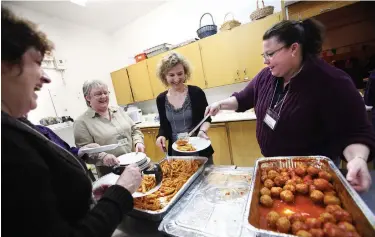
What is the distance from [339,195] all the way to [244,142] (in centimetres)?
190

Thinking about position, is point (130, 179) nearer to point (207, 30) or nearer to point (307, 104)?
point (307, 104)

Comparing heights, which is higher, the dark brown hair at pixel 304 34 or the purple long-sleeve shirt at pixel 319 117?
the dark brown hair at pixel 304 34

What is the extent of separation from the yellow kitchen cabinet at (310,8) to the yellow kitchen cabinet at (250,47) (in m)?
0.45

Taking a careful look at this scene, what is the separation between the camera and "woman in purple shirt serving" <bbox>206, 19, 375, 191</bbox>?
941 mm

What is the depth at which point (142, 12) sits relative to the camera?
3.88 metres

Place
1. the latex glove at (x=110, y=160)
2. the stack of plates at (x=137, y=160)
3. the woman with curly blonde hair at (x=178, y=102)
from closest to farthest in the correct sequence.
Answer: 1. the stack of plates at (x=137, y=160)
2. the latex glove at (x=110, y=160)
3. the woman with curly blonde hair at (x=178, y=102)

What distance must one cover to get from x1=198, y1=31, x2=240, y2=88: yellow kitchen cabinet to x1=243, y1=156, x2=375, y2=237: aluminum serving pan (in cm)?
213

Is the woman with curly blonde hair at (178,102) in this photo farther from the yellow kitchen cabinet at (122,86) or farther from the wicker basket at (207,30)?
the yellow kitchen cabinet at (122,86)

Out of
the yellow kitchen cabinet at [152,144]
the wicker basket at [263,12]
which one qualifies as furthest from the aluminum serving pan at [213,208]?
the yellow kitchen cabinet at [152,144]

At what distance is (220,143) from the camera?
114 inches

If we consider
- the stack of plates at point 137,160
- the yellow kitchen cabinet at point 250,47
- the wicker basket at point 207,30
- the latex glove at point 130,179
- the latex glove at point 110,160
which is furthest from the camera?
the wicker basket at point 207,30

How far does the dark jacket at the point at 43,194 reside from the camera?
43 centimetres

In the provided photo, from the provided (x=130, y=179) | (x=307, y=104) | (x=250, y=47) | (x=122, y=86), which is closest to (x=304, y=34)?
(x=307, y=104)

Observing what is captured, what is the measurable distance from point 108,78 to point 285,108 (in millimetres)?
4223
